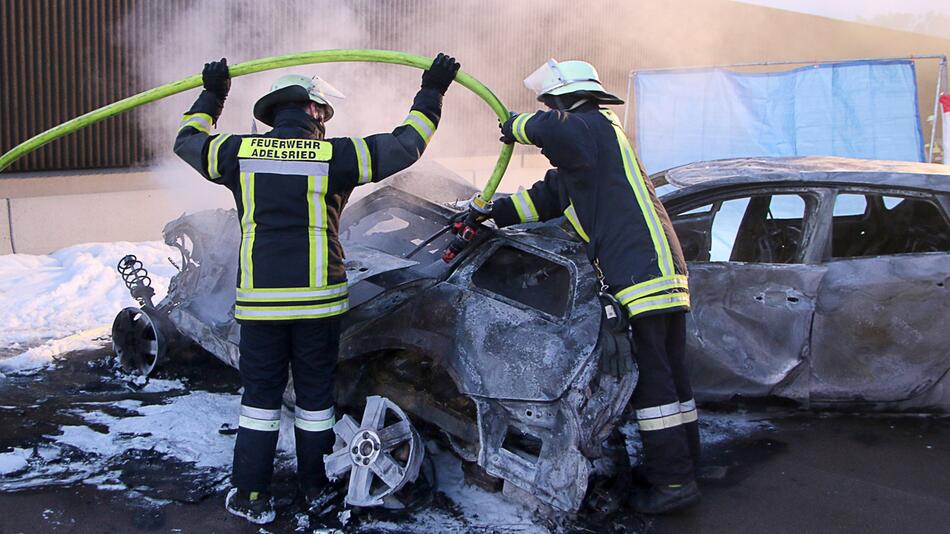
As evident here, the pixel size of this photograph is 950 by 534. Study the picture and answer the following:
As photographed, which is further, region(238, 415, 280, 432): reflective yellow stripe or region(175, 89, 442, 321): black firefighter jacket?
region(238, 415, 280, 432): reflective yellow stripe

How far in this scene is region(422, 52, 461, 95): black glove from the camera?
406 centimetres

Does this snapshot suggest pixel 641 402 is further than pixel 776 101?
No

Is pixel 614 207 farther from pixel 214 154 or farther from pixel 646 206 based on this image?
pixel 214 154

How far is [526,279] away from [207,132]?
1747mm

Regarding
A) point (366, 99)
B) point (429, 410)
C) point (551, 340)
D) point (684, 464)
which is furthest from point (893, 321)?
point (366, 99)

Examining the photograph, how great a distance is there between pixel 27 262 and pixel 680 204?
649 centimetres

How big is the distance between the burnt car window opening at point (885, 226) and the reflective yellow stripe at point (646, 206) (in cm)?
132

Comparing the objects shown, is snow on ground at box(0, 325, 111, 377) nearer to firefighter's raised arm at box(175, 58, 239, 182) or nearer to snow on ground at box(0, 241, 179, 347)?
snow on ground at box(0, 241, 179, 347)

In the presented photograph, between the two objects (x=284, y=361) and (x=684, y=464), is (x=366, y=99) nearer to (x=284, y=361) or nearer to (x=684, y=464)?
Answer: (x=284, y=361)

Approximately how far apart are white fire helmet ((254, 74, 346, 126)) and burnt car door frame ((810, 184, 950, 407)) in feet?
9.25

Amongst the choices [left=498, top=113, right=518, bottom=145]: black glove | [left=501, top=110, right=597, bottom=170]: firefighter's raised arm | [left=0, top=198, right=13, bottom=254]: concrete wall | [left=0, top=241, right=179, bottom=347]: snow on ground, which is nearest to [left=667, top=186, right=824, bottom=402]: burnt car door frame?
[left=501, top=110, right=597, bottom=170]: firefighter's raised arm

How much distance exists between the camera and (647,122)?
1057 cm

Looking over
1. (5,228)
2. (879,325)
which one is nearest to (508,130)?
(879,325)

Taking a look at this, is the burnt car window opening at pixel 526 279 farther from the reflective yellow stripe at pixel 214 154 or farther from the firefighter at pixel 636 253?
the reflective yellow stripe at pixel 214 154
